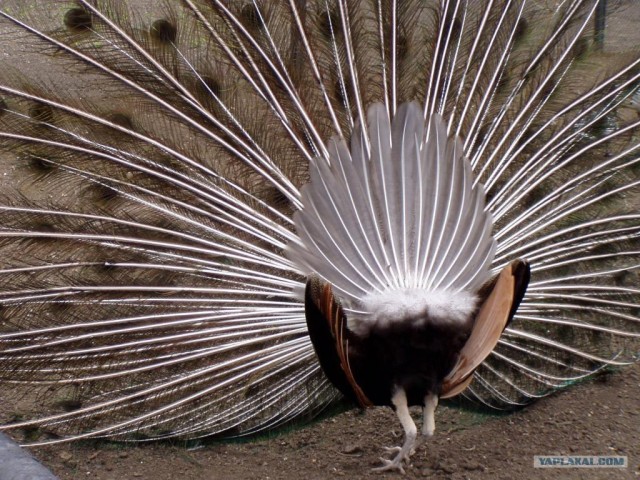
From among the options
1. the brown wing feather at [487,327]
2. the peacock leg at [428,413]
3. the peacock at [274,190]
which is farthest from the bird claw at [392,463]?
the brown wing feather at [487,327]

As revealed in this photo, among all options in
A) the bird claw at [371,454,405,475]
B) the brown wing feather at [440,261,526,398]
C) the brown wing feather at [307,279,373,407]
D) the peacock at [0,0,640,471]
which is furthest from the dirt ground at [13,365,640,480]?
the brown wing feather at [307,279,373,407]

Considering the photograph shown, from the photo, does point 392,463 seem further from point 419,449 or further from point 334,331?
point 334,331

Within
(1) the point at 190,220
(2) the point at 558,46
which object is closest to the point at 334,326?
(1) the point at 190,220

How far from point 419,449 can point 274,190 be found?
1.60 m

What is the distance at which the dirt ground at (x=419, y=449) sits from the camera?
12.1 ft

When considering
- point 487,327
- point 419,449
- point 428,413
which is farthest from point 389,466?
point 487,327

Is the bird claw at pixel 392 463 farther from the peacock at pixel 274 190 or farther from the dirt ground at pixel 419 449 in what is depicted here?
the peacock at pixel 274 190

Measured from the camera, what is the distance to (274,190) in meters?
3.57

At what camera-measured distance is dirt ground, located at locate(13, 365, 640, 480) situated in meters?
3.67

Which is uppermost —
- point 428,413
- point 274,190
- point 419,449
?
point 274,190

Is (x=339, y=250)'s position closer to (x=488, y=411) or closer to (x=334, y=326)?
(x=334, y=326)

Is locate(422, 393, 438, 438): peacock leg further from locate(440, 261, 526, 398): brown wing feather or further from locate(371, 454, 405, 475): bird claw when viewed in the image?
locate(371, 454, 405, 475): bird claw

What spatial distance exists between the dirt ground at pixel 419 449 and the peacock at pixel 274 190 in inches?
8.0

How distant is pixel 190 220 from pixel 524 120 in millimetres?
1824
